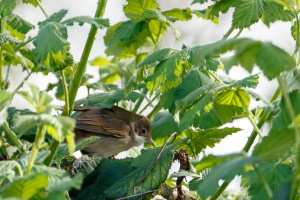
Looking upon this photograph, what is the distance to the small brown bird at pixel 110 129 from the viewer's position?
3605mm

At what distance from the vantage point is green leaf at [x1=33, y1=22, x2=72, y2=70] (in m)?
2.19

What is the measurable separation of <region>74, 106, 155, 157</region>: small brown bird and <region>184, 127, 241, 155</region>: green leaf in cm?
97

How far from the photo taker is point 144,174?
2430mm

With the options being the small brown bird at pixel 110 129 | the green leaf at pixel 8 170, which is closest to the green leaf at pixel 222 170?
the green leaf at pixel 8 170

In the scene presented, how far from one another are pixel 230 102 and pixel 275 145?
88cm

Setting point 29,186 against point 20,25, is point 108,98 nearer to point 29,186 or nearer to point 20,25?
point 20,25

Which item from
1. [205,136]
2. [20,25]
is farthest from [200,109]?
[20,25]

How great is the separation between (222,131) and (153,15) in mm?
496

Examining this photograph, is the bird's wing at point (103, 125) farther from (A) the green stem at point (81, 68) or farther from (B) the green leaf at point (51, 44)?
(B) the green leaf at point (51, 44)

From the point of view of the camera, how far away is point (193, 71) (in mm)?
2402

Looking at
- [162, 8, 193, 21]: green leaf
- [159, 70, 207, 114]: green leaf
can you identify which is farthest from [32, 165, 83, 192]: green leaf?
[162, 8, 193, 21]: green leaf

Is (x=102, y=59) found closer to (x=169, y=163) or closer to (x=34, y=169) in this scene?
(x=169, y=163)

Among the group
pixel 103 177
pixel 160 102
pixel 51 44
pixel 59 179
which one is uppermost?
pixel 51 44

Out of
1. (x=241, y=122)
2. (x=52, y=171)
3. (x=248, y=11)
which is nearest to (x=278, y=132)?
(x=52, y=171)
